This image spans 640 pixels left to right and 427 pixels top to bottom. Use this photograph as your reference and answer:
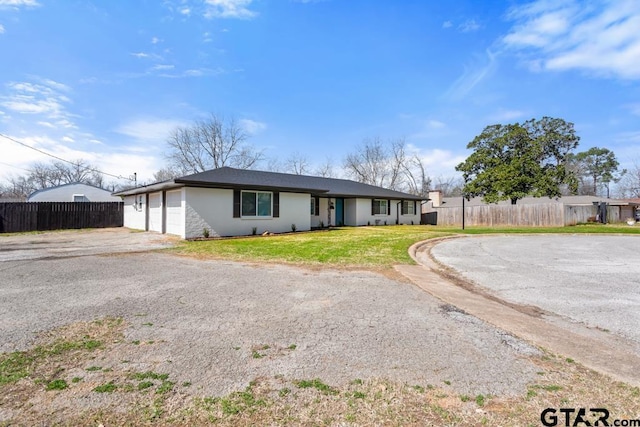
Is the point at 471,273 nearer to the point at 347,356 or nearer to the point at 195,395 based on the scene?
the point at 347,356

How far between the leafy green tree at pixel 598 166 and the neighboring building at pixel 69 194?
65.2 m

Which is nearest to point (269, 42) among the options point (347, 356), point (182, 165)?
point (347, 356)

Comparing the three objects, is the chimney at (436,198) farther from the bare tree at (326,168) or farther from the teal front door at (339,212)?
the bare tree at (326,168)

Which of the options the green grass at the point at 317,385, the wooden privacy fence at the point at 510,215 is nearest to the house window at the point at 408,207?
the wooden privacy fence at the point at 510,215

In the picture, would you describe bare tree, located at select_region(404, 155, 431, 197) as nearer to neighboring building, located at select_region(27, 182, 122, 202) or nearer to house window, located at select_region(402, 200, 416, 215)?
house window, located at select_region(402, 200, 416, 215)

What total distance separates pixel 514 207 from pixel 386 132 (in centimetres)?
2137

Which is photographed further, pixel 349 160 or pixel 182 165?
pixel 349 160

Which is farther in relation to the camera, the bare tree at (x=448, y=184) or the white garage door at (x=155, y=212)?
the bare tree at (x=448, y=184)

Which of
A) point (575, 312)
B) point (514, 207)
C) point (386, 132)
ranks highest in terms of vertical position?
point (386, 132)

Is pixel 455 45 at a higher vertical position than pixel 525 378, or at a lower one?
higher

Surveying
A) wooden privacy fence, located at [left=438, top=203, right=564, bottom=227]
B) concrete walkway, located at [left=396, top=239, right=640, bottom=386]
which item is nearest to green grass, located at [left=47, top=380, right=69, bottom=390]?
concrete walkway, located at [left=396, top=239, right=640, bottom=386]

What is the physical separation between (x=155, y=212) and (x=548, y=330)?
17427 mm

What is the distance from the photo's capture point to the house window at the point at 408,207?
26016 millimetres

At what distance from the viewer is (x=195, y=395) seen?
2.30 metres
